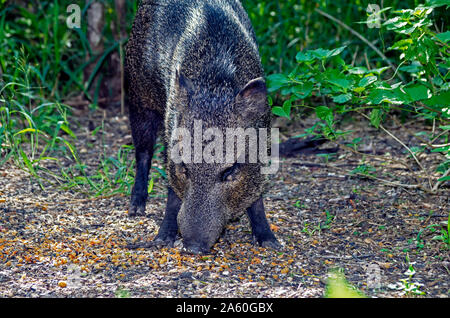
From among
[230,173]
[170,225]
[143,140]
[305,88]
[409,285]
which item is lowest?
[409,285]

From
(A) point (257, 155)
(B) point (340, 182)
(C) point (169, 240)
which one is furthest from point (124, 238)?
(B) point (340, 182)

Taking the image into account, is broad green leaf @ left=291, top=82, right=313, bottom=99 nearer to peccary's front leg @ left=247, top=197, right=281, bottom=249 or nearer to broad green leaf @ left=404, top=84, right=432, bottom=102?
broad green leaf @ left=404, top=84, right=432, bottom=102

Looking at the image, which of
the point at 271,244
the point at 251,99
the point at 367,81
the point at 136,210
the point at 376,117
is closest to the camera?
the point at 251,99

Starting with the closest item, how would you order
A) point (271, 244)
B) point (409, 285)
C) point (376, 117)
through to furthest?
point (409, 285) < point (271, 244) < point (376, 117)

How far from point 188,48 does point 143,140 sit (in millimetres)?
1082

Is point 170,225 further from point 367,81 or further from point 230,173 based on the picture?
point 367,81

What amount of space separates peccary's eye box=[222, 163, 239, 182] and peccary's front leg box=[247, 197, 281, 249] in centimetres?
54

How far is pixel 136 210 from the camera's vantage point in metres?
4.32

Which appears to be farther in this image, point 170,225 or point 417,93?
point 170,225

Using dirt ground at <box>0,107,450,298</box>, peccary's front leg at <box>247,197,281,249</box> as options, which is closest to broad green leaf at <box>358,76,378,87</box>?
dirt ground at <box>0,107,450,298</box>

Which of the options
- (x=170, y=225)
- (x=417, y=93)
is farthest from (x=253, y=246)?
(x=417, y=93)

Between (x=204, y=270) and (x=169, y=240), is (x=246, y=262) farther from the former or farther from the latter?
(x=169, y=240)

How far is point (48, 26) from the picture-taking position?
6.39 meters

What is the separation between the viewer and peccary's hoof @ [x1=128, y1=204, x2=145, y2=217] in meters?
4.28
